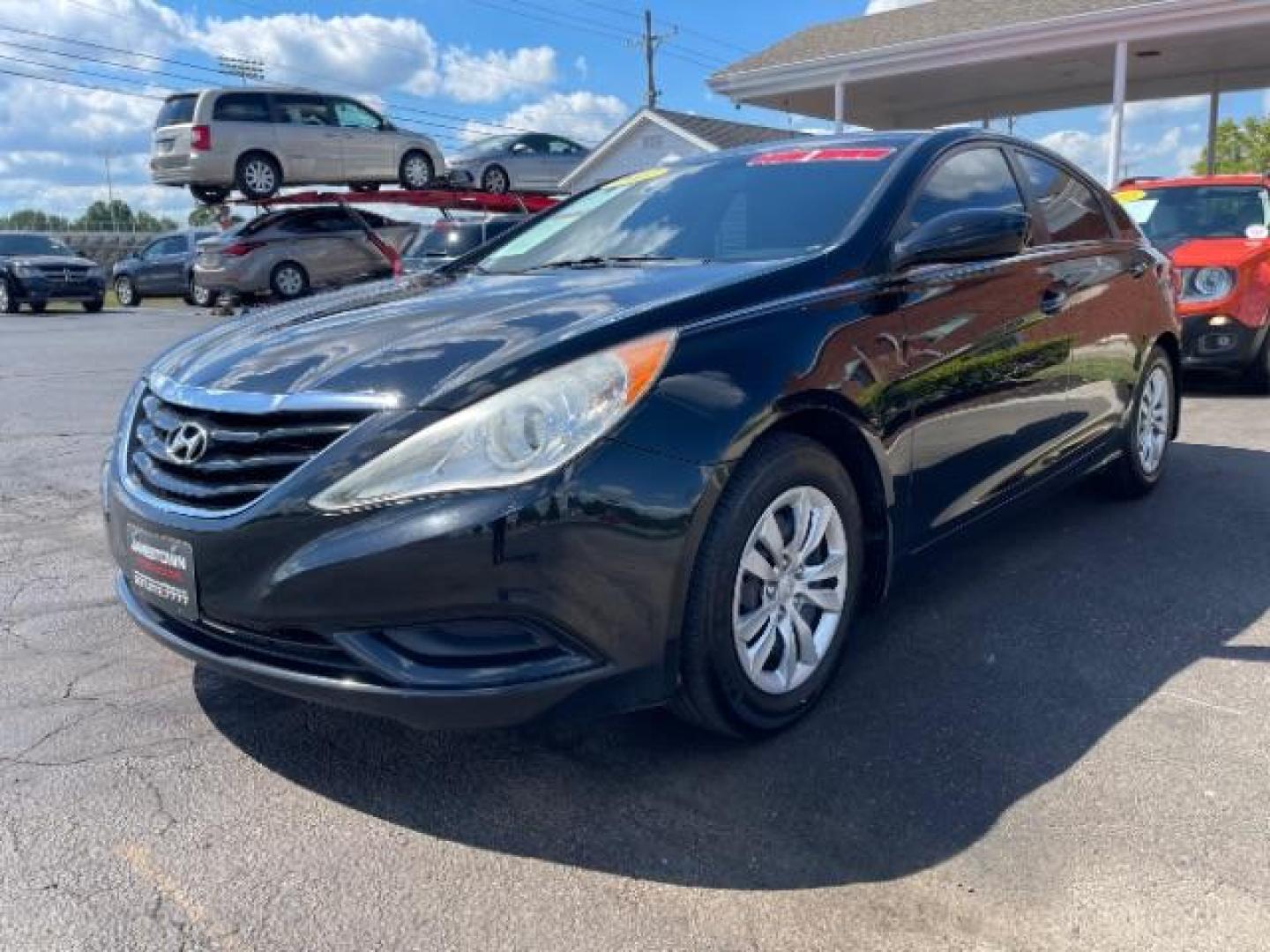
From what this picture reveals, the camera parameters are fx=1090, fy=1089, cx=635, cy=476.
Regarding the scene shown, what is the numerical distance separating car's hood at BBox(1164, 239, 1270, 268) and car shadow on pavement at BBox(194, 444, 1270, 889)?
490cm

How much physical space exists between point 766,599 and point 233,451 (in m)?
1.35

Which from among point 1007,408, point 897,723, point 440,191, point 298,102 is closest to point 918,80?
point 440,191

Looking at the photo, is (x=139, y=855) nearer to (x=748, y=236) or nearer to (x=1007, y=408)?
(x=748, y=236)

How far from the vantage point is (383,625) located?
2.32 m

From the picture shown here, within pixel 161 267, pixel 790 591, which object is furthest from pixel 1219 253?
pixel 161 267

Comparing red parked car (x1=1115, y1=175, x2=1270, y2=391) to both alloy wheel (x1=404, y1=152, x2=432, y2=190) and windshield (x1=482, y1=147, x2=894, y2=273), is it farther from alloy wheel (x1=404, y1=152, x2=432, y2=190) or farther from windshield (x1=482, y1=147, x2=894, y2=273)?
alloy wheel (x1=404, y1=152, x2=432, y2=190)

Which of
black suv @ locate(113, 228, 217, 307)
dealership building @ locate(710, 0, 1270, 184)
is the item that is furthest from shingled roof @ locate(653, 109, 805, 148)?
black suv @ locate(113, 228, 217, 307)

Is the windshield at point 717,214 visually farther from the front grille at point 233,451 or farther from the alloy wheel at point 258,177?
the alloy wheel at point 258,177

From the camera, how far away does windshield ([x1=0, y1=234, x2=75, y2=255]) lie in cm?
2291

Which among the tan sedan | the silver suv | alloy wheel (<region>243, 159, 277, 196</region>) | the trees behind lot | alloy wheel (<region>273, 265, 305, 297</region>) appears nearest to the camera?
the silver suv

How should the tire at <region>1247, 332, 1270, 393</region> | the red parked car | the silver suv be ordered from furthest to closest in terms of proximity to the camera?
the silver suv → the tire at <region>1247, 332, 1270, 393</region> → the red parked car

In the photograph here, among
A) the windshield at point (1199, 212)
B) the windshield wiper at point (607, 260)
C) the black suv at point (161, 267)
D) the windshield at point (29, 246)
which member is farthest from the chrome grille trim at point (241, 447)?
the windshield at point (29, 246)

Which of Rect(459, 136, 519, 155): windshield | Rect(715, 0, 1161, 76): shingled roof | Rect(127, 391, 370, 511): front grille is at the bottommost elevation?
Rect(127, 391, 370, 511): front grille

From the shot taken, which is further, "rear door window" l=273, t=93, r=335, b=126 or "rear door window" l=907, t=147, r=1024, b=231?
"rear door window" l=273, t=93, r=335, b=126
